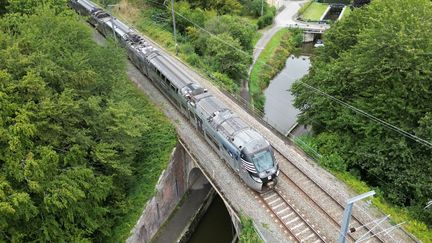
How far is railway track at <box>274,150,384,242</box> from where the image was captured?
22.2 m

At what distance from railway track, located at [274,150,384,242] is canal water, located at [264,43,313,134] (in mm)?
15617

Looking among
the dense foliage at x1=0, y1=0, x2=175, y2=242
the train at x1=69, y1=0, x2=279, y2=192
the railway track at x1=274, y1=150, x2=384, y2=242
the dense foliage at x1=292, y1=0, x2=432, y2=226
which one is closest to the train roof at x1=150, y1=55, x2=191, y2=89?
the train at x1=69, y1=0, x2=279, y2=192

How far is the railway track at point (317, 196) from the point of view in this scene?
22.2 metres

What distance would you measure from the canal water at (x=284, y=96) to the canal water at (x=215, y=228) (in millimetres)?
14711

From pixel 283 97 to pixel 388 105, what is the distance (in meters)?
24.2

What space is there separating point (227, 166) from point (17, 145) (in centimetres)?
1475

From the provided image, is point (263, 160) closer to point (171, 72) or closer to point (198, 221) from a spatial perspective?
point (198, 221)

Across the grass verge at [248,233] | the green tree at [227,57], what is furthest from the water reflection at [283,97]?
the grass verge at [248,233]

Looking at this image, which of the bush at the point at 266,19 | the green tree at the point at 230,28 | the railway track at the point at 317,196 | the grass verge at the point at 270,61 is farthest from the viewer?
the bush at the point at 266,19

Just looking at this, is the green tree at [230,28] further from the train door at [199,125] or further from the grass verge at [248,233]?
the grass verge at [248,233]

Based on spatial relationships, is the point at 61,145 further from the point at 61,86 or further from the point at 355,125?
the point at 355,125

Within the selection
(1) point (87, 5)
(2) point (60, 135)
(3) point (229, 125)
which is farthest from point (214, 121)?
(1) point (87, 5)

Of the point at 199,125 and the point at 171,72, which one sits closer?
the point at 199,125

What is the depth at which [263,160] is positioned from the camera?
23672 mm
